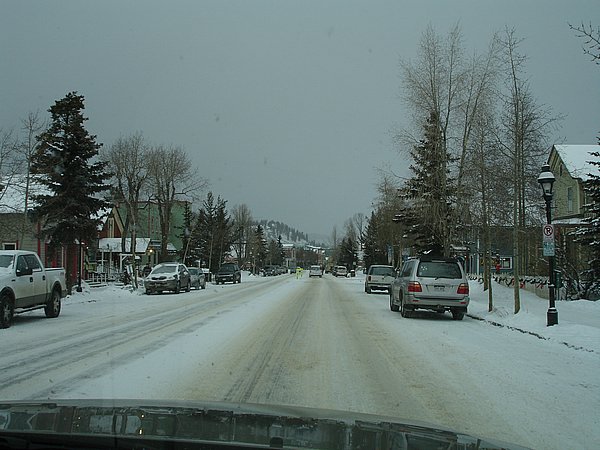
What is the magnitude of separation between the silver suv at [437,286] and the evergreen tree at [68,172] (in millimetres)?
16767

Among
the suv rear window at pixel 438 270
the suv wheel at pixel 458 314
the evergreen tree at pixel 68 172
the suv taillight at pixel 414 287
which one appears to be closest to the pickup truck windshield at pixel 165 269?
the evergreen tree at pixel 68 172

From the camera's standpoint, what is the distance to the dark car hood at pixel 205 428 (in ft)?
11.5

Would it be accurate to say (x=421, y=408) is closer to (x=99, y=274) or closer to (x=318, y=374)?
(x=318, y=374)

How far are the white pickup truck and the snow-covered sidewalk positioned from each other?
Result: 12700 mm

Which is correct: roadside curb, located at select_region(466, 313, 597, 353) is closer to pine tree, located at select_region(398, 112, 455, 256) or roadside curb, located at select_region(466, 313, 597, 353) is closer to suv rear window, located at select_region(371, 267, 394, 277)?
pine tree, located at select_region(398, 112, 455, 256)

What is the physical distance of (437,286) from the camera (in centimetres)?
1809

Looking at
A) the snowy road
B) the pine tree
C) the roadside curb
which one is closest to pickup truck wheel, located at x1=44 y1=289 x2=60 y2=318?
the snowy road

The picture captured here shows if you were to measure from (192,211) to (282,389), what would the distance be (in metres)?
74.4

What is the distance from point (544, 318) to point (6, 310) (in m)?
14.1

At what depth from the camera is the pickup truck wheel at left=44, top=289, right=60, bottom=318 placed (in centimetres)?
1809

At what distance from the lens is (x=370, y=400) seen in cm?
736

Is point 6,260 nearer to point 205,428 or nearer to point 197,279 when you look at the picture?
point 205,428

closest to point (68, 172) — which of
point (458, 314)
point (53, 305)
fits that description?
point (53, 305)

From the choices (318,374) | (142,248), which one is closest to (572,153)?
(318,374)
